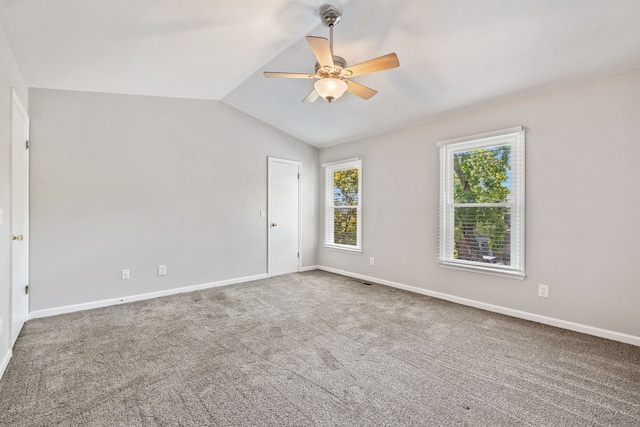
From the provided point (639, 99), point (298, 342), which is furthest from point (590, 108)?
point (298, 342)

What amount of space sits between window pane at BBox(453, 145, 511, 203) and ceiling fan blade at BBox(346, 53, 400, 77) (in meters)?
1.91

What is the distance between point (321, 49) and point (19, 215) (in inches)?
124

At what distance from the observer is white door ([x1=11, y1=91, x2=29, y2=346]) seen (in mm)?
2693

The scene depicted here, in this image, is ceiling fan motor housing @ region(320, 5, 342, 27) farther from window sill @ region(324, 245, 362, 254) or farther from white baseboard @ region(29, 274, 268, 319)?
white baseboard @ region(29, 274, 268, 319)

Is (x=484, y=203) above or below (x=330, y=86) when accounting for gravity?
A: below

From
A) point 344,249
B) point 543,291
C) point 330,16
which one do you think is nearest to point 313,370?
point 543,291

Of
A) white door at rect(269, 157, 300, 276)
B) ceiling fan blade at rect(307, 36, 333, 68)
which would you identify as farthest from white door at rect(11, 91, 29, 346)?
white door at rect(269, 157, 300, 276)

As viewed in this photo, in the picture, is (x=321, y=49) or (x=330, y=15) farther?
(x=330, y=15)

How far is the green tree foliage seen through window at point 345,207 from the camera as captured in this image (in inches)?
209

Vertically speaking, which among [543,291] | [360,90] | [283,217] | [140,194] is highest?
[360,90]

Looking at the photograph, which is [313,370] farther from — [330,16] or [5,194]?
[330,16]

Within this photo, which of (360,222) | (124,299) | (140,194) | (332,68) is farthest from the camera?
(360,222)

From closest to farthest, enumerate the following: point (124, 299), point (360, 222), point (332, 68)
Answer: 1. point (332, 68)
2. point (124, 299)
3. point (360, 222)

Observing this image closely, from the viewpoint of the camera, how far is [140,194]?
158 inches
